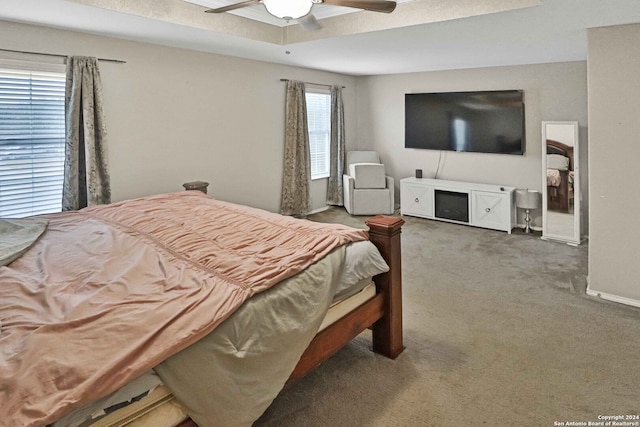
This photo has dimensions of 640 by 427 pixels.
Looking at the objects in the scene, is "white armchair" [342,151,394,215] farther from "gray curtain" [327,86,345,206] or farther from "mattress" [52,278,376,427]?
"mattress" [52,278,376,427]

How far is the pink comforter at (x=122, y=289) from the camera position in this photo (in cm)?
121

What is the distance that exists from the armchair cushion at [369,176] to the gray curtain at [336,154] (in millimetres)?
507

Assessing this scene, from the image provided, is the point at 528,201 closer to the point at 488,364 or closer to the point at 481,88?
the point at 481,88

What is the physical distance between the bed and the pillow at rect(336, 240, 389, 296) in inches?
140

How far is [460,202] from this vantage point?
577 cm

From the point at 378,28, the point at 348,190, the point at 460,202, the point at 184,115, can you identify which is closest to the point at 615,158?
the point at 378,28

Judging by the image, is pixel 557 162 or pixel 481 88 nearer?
pixel 557 162

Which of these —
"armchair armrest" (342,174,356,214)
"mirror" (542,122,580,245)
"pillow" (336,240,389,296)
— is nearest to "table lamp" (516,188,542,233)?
"mirror" (542,122,580,245)

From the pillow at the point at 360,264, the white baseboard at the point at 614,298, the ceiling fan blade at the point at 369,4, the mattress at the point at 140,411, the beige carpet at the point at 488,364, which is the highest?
the ceiling fan blade at the point at 369,4

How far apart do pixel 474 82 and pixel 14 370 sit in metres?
6.16

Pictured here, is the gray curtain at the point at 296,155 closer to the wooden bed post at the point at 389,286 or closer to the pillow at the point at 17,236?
the pillow at the point at 17,236

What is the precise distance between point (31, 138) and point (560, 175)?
216 inches

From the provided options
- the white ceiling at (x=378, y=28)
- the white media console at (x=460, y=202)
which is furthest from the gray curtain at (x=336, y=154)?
the white ceiling at (x=378, y=28)

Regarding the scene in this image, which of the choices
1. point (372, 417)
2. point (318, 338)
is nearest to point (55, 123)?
point (318, 338)
